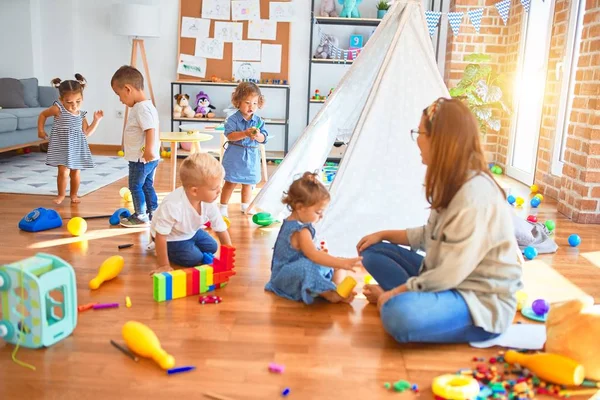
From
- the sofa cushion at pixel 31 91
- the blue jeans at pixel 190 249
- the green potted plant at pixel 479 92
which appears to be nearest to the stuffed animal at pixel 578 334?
the blue jeans at pixel 190 249

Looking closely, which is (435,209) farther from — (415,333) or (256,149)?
(256,149)

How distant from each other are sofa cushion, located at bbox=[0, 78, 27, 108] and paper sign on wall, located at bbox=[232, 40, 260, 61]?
7.16 feet

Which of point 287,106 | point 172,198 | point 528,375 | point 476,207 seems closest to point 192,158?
point 172,198

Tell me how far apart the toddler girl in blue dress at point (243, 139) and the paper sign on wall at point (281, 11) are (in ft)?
9.40

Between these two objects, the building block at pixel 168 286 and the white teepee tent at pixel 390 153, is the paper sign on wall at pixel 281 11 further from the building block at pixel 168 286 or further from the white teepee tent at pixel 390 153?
the building block at pixel 168 286

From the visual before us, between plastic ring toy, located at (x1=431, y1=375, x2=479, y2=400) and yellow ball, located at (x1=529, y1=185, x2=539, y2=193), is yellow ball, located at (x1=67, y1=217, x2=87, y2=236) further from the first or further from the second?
yellow ball, located at (x1=529, y1=185, x2=539, y2=193)

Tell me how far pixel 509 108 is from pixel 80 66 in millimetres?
4502

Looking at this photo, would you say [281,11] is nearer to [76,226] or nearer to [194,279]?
[76,226]

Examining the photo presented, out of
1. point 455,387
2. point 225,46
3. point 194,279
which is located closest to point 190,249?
point 194,279

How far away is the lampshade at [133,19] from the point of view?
19.1 ft

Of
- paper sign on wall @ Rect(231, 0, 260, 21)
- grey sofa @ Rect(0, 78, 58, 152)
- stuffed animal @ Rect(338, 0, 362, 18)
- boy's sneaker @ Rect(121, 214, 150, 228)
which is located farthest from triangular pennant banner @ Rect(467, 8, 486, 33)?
grey sofa @ Rect(0, 78, 58, 152)

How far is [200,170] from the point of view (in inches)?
96.0

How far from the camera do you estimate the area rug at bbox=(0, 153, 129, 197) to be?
4.36 meters

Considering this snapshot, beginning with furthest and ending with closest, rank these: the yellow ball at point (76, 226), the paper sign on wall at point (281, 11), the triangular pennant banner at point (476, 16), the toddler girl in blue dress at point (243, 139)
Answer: the paper sign on wall at point (281, 11) → the triangular pennant banner at point (476, 16) → the toddler girl in blue dress at point (243, 139) → the yellow ball at point (76, 226)
